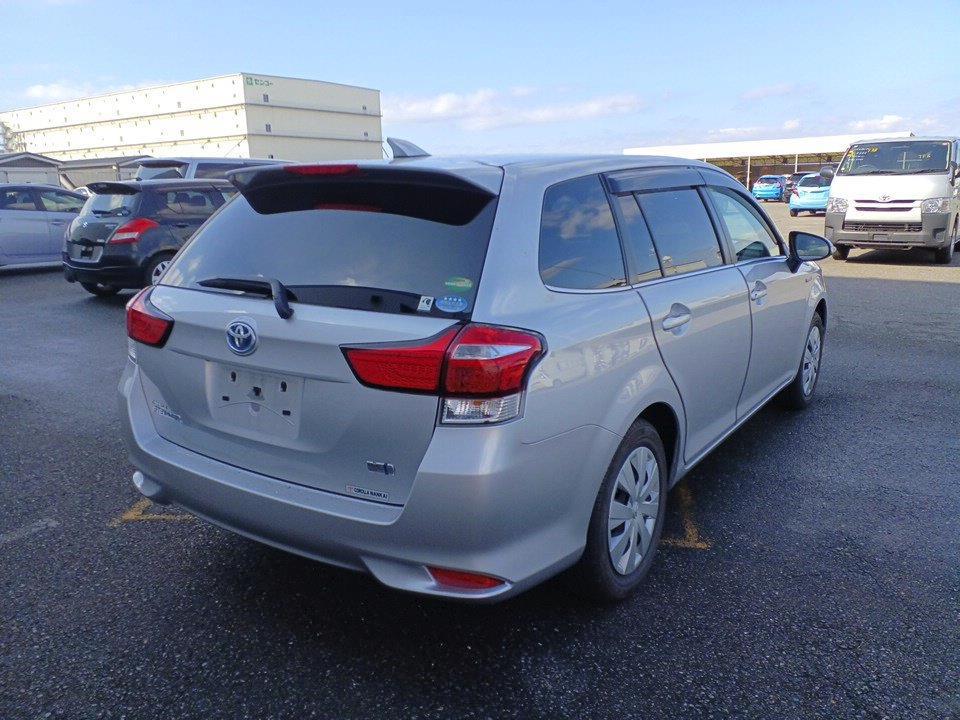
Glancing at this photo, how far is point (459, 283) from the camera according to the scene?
8.13ft

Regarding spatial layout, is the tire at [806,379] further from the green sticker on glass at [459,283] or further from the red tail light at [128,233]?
the red tail light at [128,233]

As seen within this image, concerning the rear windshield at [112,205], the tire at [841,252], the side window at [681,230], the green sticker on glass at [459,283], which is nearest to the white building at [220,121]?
the tire at [841,252]

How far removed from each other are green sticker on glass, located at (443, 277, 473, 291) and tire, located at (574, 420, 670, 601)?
0.85 metres

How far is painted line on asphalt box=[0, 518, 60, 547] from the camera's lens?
3.60 metres

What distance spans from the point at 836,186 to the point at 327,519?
13768 millimetres

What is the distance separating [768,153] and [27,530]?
67.2 m

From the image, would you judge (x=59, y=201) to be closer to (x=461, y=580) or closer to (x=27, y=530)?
(x=27, y=530)

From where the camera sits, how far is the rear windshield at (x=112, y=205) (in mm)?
10227

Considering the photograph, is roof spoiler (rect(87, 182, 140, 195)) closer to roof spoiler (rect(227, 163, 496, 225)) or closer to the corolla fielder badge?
roof spoiler (rect(227, 163, 496, 225))

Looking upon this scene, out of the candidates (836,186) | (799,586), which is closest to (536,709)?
(799,586)

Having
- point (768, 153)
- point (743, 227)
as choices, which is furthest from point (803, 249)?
point (768, 153)

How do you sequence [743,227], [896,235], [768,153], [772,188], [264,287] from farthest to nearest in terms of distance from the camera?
1. [768,153]
2. [772,188]
3. [896,235]
4. [743,227]
5. [264,287]

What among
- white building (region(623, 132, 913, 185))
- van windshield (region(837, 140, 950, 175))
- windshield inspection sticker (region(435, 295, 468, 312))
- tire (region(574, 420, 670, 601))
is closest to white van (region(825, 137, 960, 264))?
van windshield (region(837, 140, 950, 175))

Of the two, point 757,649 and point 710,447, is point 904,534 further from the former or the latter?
point 757,649
